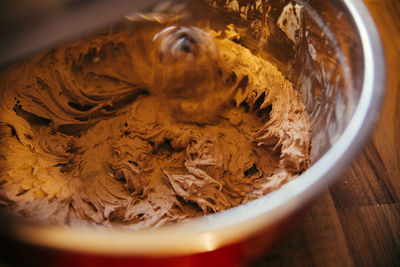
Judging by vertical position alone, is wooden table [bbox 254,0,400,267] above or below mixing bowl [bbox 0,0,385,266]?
below

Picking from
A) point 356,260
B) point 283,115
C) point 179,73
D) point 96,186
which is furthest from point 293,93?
point 96,186

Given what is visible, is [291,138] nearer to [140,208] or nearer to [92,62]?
[140,208]

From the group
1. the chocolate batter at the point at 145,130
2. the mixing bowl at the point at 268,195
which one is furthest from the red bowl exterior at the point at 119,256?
the chocolate batter at the point at 145,130

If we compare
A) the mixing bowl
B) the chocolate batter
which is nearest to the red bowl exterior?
the mixing bowl

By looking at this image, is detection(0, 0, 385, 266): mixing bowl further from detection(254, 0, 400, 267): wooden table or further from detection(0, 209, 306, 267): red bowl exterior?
detection(254, 0, 400, 267): wooden table

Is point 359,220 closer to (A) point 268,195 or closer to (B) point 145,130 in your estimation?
(A) point 268,195

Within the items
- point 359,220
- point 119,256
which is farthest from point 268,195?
point 359,220

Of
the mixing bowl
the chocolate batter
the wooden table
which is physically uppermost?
the mixing bowl
